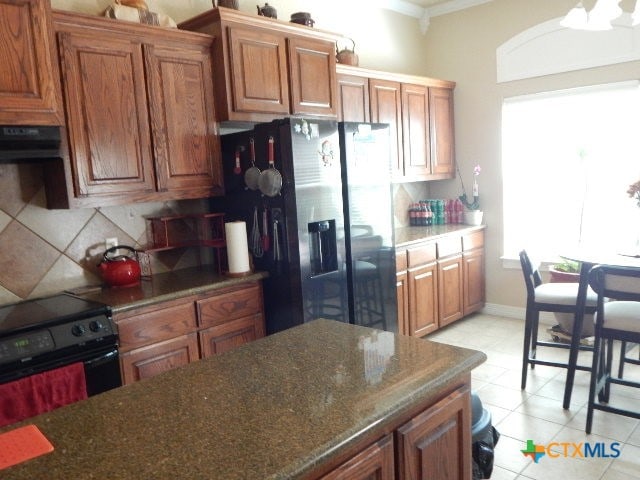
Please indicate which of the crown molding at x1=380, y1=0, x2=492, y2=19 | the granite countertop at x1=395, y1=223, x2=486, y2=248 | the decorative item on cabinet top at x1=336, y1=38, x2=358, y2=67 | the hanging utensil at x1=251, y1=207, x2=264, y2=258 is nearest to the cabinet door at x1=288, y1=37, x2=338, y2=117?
the decorative item on cabinet top at x1=336, y1=38, x2=358, y2=67

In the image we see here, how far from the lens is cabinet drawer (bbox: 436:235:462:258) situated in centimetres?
417

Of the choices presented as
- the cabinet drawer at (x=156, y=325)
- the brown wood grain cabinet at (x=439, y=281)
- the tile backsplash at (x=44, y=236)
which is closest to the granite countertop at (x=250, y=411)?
the cabinet drawer at (x=156, y=325)

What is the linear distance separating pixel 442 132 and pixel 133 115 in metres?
3.01

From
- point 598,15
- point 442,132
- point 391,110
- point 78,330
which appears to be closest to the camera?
point 78,330

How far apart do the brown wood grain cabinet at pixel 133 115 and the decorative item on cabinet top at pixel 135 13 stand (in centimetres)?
12

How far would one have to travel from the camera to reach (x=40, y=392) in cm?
204

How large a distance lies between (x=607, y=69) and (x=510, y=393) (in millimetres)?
2648

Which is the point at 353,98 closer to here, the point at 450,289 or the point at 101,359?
the point at 450,289

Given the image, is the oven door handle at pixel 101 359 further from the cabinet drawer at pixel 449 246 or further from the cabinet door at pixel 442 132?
the cabinet door at pixel 442 132

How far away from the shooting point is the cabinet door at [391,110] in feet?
13.1

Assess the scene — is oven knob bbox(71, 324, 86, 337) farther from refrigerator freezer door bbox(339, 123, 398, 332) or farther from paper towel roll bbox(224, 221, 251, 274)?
refrigerator freezer door bbox(339, 123, 398, 332)

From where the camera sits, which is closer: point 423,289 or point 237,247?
point 237,247

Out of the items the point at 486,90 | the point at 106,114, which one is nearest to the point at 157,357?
the point at 106,114

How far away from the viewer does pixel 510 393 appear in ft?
10.3
